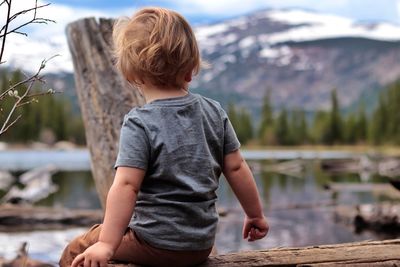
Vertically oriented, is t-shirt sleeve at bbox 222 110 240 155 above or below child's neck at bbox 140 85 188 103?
below

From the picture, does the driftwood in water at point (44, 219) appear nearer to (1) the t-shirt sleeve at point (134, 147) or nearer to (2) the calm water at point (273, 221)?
(2) the calm water at point (273, 221)

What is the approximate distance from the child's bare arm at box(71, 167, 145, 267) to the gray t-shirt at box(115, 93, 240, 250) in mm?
57

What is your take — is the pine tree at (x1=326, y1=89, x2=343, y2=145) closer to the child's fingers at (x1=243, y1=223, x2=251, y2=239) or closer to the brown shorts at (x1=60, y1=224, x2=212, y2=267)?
the child's fingers at (x1=243, y1=223, x2=251, y2=239)

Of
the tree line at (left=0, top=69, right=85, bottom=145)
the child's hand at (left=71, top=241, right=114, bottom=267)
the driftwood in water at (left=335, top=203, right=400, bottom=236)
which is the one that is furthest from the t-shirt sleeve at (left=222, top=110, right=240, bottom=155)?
the tree line at (left=0, top=69, right=85, bottom=145)

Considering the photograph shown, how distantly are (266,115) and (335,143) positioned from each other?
2165 cm

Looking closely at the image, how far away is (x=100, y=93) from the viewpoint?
6.58 metres

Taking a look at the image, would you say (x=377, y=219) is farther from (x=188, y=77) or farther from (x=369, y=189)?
(x=188, y=77)

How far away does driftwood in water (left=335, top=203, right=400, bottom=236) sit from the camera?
17.6m

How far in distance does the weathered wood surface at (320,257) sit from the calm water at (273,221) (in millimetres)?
5262

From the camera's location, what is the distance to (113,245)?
3.09 m

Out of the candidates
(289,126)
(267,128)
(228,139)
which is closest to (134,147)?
(228,139)

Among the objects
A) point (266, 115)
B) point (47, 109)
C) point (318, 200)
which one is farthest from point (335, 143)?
point (318, 200)

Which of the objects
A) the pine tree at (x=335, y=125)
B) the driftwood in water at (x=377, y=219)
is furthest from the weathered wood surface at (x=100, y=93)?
the pine tree at (x=335, y=125)

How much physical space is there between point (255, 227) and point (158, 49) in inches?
45.6
